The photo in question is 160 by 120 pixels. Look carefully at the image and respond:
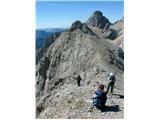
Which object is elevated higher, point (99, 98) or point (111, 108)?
point (99, 98)

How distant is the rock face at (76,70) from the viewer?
20234 mm

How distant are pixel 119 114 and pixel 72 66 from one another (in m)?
8.32

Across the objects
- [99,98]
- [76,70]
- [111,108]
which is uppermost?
[76,70]

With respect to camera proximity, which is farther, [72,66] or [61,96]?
[72,66]

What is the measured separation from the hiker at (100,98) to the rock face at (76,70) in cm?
28

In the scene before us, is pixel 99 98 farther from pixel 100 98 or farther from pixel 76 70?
pixel 76 70

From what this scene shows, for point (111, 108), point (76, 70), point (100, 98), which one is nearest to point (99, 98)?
point (100, 98)

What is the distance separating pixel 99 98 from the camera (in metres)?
18.7

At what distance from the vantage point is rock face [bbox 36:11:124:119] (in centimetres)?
2023

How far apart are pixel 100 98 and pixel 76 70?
8192 millimetres
